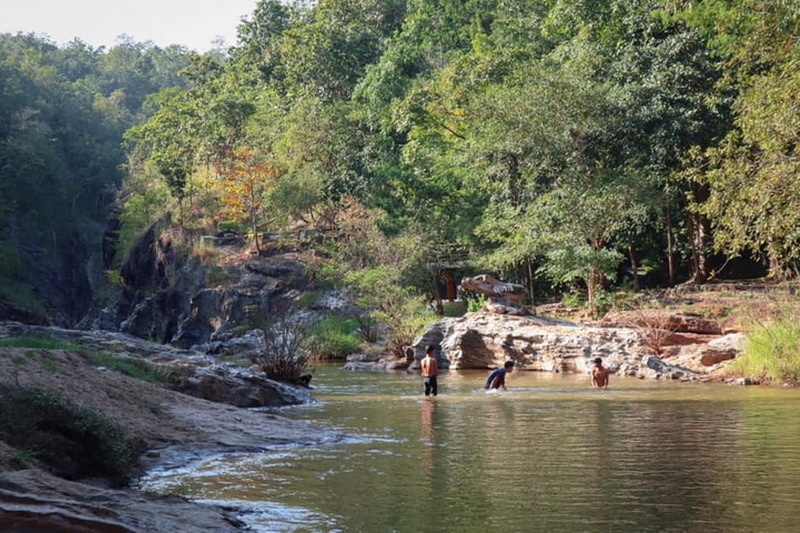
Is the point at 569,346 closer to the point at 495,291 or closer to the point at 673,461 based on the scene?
the point at 495,291

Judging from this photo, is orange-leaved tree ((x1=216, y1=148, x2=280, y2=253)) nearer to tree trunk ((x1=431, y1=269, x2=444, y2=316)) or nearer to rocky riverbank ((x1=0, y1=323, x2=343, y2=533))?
tree trunk ((x1=431, y1=269, x2=444, y2=316))

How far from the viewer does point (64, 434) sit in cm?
975

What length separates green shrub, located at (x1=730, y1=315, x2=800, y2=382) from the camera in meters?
20.6

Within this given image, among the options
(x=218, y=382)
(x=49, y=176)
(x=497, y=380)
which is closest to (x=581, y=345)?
(x=497, y=380)

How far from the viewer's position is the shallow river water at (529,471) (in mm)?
8430

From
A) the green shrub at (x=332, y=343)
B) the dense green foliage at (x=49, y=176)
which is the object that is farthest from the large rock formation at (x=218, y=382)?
the dense green foliage at (x=49, y=176)

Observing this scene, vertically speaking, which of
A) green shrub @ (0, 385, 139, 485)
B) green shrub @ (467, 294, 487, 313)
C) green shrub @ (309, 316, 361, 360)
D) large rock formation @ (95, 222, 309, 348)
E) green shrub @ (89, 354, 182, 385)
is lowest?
green shrub @ (0, 385, 139, 485)

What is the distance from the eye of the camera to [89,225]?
249 feet

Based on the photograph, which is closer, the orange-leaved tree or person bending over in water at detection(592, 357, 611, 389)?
person bending over in water at detection(592, 357, 611, 389)

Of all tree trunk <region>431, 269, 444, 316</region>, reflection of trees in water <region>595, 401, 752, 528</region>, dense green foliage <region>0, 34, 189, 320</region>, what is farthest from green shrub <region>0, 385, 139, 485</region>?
dense green foliage <region>0, 34, 189, 320</region>

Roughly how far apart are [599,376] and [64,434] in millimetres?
14688

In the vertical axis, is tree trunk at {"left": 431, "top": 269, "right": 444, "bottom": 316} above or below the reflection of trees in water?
above

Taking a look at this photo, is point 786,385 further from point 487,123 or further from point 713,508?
point 487,123

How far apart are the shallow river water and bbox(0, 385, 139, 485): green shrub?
1.86 feet
